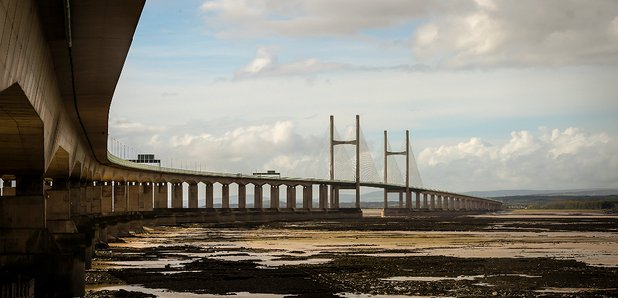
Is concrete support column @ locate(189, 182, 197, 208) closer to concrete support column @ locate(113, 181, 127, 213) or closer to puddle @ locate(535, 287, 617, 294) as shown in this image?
concrete support column @ locate(113, 181, 127, 213)

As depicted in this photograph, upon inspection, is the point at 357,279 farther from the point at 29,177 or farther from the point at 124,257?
the point at 124,257

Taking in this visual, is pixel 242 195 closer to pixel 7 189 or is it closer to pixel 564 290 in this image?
pixel 7 189

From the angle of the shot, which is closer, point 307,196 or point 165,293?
point 165,293

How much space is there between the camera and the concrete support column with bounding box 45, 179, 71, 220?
61434mm

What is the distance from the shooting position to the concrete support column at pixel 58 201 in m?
61.4

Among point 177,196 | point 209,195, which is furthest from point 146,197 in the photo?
point 209,195

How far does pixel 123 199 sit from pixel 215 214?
18642 millimetres

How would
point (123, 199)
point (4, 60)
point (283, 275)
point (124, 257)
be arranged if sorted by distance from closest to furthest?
1. point (4, 60)
2. point (283, 275)
3. point (124, 257)
4. point (123, 199)

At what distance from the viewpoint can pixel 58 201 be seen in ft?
206

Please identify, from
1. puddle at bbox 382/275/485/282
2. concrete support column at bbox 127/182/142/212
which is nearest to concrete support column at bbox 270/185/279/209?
concrete support column at bbox 127/182/142/212

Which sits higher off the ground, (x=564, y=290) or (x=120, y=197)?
(x=120, y=197)

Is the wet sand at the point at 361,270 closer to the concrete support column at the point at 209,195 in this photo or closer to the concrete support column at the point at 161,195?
the concrete support column at the point at 161,195

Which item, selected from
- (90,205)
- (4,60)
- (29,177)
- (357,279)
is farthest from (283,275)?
(90,205)

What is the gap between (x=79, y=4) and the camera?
21.7m
